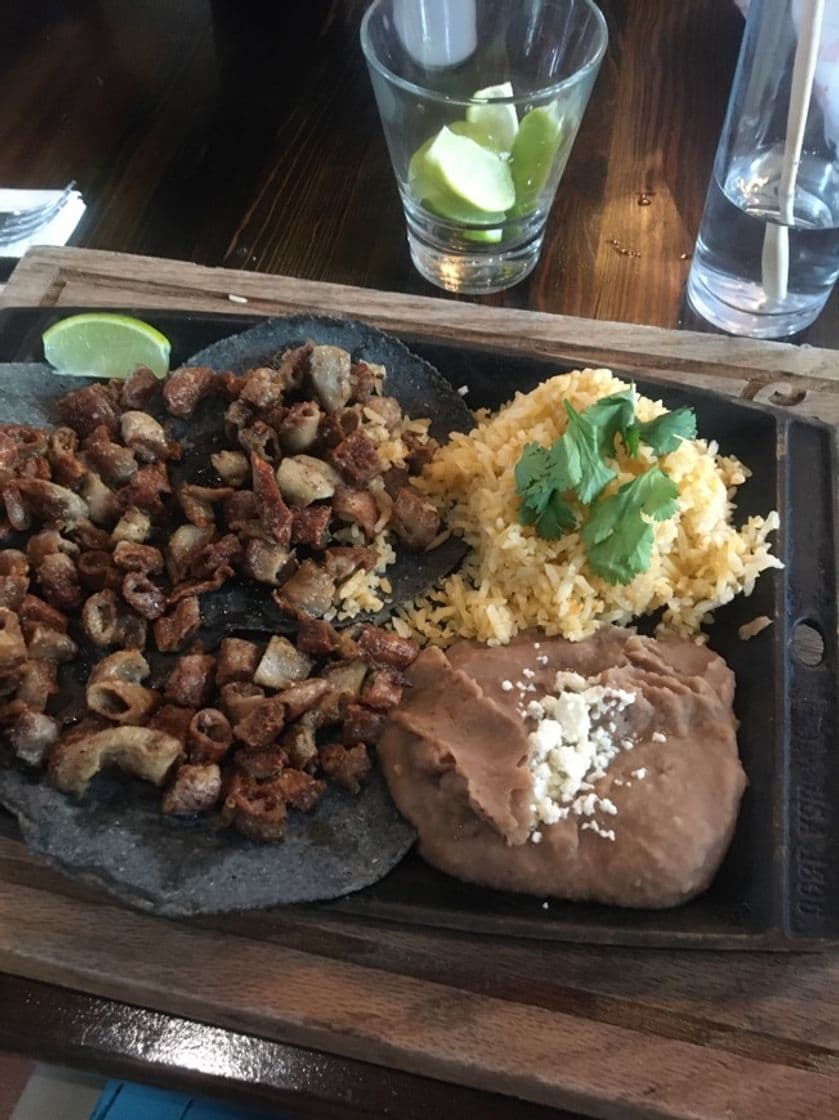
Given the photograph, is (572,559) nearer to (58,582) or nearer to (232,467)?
(232,467)

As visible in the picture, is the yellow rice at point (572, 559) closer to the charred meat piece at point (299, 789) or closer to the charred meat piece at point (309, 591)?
the charred meat piece at point (309, 591)

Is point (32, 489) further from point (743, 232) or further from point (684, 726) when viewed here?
point (743, 232)

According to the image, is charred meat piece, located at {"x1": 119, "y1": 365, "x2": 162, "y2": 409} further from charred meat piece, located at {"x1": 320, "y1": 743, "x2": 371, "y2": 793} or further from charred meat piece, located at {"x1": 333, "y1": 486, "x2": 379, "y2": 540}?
charred meat piece, located at {"x1": 320, "y1": 743, "x2": 371, "y2": 793}

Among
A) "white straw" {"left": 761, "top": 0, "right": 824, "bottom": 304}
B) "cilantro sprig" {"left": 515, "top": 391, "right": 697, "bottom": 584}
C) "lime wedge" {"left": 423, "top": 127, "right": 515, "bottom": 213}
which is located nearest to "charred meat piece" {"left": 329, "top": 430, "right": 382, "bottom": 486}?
"cilantro sprig" {"left": 515, "top": 391, "right": 697, "bottom": 584}

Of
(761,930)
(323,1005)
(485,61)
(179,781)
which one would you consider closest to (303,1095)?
(323,1005)

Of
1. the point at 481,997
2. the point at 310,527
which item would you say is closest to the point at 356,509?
the point at 310,527

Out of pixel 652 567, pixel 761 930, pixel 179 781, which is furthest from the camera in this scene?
pixel 652 567
